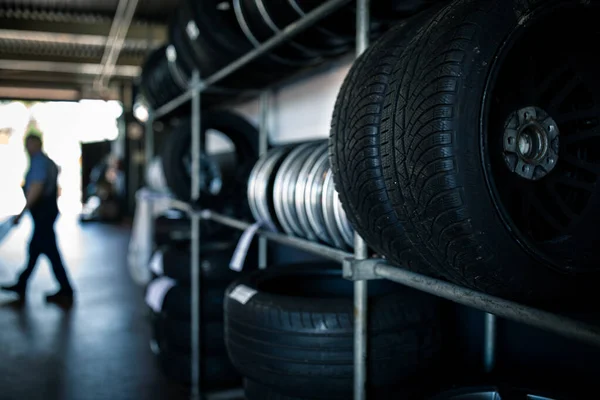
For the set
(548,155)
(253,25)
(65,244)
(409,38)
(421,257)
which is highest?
Answer: (253,25)

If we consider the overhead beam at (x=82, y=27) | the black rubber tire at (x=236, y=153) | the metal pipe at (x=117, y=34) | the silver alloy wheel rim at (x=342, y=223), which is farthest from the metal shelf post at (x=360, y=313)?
the overhead beam at (x=82, y=27)

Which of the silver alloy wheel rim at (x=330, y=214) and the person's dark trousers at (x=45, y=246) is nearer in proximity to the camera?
the silver alloy wheel rim at (x=330, y=214)

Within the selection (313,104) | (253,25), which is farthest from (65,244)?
(253,25)

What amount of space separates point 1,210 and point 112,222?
20.6ft

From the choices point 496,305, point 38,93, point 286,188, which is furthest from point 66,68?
point 496,305

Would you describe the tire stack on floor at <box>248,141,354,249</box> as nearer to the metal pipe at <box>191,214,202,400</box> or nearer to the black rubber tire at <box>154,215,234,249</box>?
the metal pipe at <box>191,214,202,400</box>

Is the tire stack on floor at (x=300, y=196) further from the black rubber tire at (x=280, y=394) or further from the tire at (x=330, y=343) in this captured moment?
the black rubber tire at (x=280, y=394)

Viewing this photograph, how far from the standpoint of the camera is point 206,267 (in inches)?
123

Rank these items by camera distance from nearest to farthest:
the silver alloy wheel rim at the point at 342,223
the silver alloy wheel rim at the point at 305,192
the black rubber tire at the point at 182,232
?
the silver alloy wheel rim at the point at 342,223 < the silver alloy wheel rim at the point at 305,192 < the black rubber tire at the point at 182,232

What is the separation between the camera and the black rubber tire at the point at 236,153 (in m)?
3.13

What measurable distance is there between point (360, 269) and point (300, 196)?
63cm

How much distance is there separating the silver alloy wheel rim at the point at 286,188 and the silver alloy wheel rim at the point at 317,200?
0.52 ft

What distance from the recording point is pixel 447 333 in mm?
1955

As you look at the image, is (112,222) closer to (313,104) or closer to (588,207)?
(313,104)
